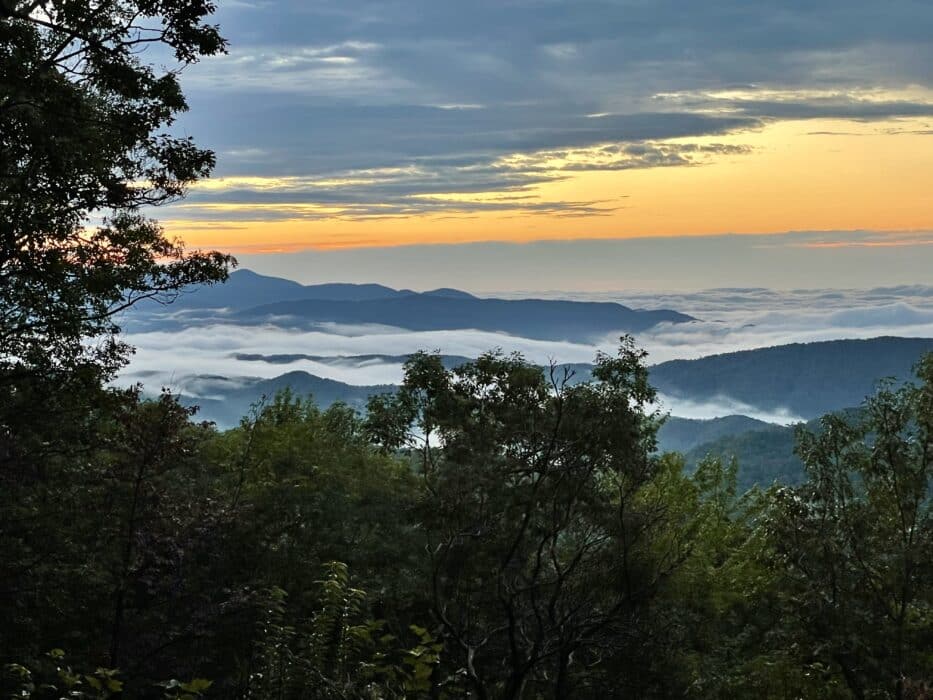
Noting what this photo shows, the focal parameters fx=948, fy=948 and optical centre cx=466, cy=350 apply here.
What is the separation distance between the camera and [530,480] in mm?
16156

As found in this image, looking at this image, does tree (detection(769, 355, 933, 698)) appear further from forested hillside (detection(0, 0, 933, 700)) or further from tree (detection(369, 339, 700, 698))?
tree (detection(369, 339, 700, 698))

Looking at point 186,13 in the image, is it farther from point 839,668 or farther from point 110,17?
point 839,668

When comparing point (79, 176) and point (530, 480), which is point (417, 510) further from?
point (79, 176)

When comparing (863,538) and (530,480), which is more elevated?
(530,480)

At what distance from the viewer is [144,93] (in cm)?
1378

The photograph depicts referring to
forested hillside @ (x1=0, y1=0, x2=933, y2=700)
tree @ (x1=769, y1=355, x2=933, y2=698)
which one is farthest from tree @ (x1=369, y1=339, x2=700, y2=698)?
tree @ (x1=769, y1=355, x2=933, y2=698)

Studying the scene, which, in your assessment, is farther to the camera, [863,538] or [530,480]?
[863,538]

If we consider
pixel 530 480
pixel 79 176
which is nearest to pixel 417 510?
pixel 530 480

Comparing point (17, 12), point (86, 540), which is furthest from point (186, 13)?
point (86, 540)

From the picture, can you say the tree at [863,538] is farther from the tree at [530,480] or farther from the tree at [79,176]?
the tree at [79,176]

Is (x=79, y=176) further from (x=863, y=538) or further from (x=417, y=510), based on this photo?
(x=863, y=538)

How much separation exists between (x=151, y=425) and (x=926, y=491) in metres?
14.1

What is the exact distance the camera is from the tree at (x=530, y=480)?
15.4m

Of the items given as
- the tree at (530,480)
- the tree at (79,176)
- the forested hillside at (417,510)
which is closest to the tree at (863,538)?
the forested hillside at (417,510)
